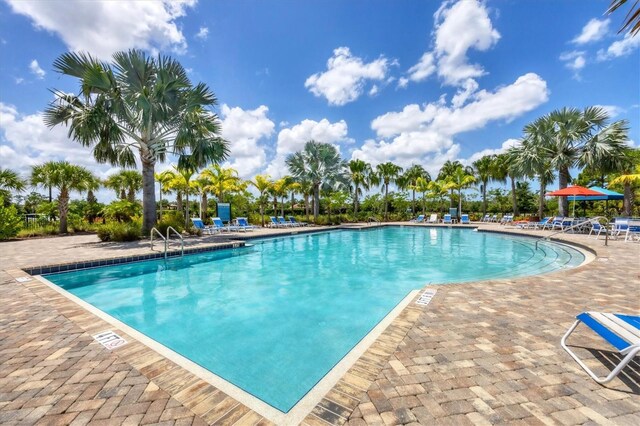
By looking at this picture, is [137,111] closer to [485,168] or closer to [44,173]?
[44,173]

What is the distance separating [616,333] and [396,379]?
72.5 inches

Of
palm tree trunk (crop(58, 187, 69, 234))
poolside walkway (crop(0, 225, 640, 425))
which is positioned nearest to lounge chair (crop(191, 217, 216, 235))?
palm tree trunk (crop(58, 187, 69, 234))

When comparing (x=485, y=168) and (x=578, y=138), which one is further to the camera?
(x=485, y=168)

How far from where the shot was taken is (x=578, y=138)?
16656 mm

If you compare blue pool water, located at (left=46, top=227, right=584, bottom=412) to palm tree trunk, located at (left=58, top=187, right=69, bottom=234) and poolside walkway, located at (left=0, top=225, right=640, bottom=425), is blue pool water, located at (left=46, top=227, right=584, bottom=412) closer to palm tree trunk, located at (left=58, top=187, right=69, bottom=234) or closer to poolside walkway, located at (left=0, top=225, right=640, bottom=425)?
poolside walkway, located at (left=0, top=225, right=640, bottom=425)

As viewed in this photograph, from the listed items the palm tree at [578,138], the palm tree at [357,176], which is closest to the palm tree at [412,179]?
the palm tree at [357,176]

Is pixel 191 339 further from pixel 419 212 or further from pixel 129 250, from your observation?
pixel 419 212

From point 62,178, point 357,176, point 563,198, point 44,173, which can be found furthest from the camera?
point 357,176

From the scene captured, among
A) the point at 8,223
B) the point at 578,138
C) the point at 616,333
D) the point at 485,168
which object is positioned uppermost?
the point at 485,168

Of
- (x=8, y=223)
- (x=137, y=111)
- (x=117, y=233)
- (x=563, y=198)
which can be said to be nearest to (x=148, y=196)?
(x=117, y=233)

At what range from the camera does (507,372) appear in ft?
8.06

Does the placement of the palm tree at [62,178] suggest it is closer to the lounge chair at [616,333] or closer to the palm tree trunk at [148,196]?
the palm tree trunk at [148,196]

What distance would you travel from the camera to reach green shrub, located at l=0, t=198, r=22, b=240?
41.1 feet

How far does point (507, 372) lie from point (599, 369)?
856mm
